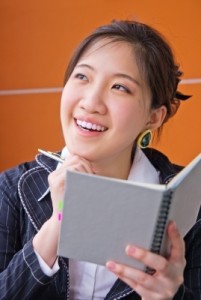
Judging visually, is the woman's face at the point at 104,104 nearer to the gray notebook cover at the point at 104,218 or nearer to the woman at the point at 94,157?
the woman at the point at 94,157

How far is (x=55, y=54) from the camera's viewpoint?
2.20 m

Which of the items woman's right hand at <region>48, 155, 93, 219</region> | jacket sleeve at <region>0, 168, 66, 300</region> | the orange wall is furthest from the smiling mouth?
the orange wall

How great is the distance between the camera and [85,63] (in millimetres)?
1040

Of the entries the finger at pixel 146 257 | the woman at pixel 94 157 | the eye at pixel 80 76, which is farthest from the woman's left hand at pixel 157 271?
the eye at pixel 80 76

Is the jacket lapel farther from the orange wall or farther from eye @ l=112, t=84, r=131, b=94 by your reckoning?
the orange wall

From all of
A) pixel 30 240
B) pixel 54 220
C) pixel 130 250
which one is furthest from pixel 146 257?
pixel 30 240

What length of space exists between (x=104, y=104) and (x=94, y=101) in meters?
0.03

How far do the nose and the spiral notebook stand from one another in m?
0.28

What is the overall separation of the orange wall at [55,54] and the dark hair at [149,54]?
97 cm

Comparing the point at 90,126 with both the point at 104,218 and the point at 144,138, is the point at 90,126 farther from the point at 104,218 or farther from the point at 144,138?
the point at 104,218

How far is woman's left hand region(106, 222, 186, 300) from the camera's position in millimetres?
741

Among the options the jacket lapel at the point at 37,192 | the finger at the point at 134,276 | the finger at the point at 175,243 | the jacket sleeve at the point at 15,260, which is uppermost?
the finger at the point at 175,243

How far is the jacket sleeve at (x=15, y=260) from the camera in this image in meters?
0.93

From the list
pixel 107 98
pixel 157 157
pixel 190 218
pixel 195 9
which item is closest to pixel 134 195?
pixel 190 218
